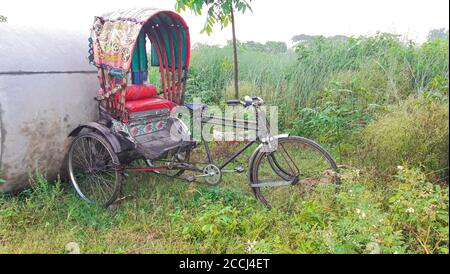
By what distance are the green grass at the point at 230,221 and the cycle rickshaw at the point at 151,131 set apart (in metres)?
0.24

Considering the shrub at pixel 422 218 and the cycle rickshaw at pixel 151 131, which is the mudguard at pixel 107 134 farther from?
the shrub at pixel 422 218

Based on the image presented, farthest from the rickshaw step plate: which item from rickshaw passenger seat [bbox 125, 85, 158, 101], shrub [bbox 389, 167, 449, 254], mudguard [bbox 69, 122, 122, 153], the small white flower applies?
shrub [bbox 389, 167, 449, 254]

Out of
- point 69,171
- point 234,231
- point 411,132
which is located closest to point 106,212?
point 69,171

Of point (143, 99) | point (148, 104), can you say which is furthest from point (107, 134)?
point (143, 99)

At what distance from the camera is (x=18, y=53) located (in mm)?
4109

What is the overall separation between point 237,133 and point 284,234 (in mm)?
1160

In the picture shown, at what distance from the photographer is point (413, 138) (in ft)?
13.3

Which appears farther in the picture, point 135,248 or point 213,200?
point 213,200

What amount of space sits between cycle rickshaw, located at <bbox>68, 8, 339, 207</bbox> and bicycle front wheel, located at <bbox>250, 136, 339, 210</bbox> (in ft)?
0.03

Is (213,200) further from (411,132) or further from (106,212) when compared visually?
(411,132)

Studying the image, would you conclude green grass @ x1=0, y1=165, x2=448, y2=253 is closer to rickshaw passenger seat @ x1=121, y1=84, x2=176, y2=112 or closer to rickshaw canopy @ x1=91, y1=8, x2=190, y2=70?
rickshaw passenger seat @ x1=121, y1=84, x2=176, y2=112

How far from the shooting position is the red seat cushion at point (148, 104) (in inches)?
170

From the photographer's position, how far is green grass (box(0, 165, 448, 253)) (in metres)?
3.09
